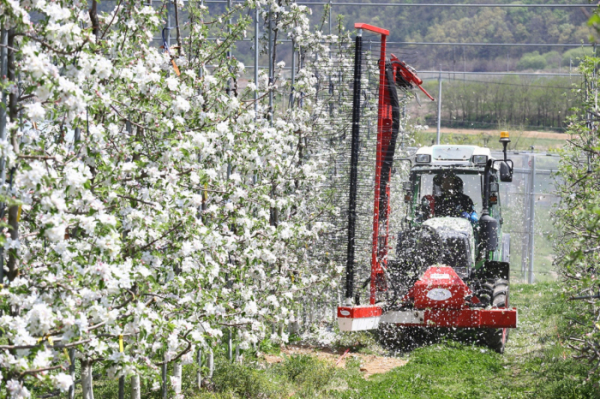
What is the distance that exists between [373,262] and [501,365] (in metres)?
1.98

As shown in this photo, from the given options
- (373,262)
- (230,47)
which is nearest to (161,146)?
(230,47)

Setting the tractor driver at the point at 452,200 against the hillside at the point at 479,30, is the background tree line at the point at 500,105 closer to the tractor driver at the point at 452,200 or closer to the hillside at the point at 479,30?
the hillside at the point at 479,30

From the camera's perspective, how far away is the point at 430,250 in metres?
9.76

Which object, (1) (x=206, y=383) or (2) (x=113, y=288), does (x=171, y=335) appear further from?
(1) (x=206, y=383)

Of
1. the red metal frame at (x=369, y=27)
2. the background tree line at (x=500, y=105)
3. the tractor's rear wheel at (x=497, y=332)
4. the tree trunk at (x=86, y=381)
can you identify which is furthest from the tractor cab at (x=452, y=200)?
the background tree line at (x=500, y=105)

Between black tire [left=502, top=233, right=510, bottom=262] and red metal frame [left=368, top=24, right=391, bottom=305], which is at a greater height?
red metal frame [left=368, top=24, right=391, bottom=305]

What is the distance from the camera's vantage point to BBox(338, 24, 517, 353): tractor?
28.9 ft

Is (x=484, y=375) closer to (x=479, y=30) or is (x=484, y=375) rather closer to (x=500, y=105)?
(x=500, y=105)

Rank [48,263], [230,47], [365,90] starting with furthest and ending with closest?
[365,90], [230,47], [48,263]

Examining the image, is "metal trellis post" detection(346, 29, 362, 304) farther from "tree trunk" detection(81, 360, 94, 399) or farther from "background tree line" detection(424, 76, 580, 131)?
"background tree line" detection(424, 76, 580, 131)

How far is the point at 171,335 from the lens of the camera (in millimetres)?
4141

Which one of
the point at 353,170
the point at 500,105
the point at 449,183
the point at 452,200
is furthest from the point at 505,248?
the point at 500,105

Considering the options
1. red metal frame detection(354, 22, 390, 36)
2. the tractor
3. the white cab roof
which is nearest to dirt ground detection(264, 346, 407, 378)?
the tractor

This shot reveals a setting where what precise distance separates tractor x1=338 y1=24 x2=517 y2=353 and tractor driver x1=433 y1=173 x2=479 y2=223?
15 millimetres
